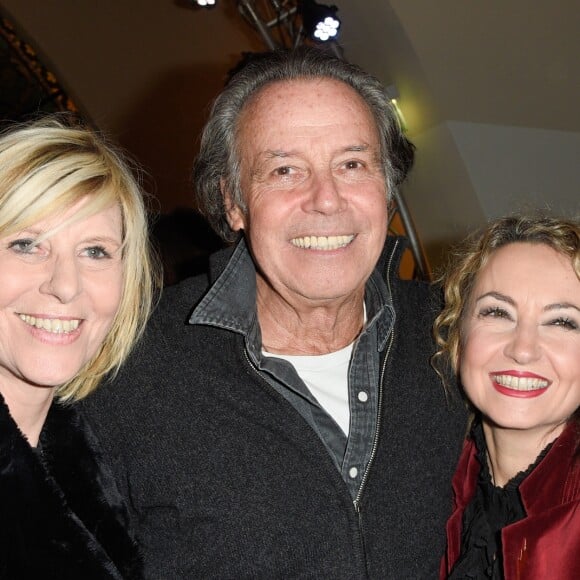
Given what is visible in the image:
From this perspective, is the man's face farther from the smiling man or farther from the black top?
the black top

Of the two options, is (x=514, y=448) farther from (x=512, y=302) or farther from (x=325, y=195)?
(x=325, y=195)

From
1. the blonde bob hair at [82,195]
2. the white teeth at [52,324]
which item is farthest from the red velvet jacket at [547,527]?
the white teeth at [52,324]

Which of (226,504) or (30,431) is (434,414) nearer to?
(226,504)

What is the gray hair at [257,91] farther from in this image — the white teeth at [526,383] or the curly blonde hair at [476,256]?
the white teeth at [526,383]

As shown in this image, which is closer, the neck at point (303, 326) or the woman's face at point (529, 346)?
the woman's face at point (529, 346)

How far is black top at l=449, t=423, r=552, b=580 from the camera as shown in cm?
203

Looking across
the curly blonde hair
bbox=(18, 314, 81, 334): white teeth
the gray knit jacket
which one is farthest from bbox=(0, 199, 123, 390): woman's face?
the curly blonde hair

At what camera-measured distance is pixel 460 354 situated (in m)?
2.21

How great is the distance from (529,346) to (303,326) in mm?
595

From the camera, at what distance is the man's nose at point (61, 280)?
174 cm

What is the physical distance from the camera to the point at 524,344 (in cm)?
202

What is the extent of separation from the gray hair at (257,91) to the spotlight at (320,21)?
2808 millimetres

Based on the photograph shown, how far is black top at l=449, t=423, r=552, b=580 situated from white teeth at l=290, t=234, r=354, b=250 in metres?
0.74

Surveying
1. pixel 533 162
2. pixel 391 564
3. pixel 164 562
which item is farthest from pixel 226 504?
pixel 533 162
